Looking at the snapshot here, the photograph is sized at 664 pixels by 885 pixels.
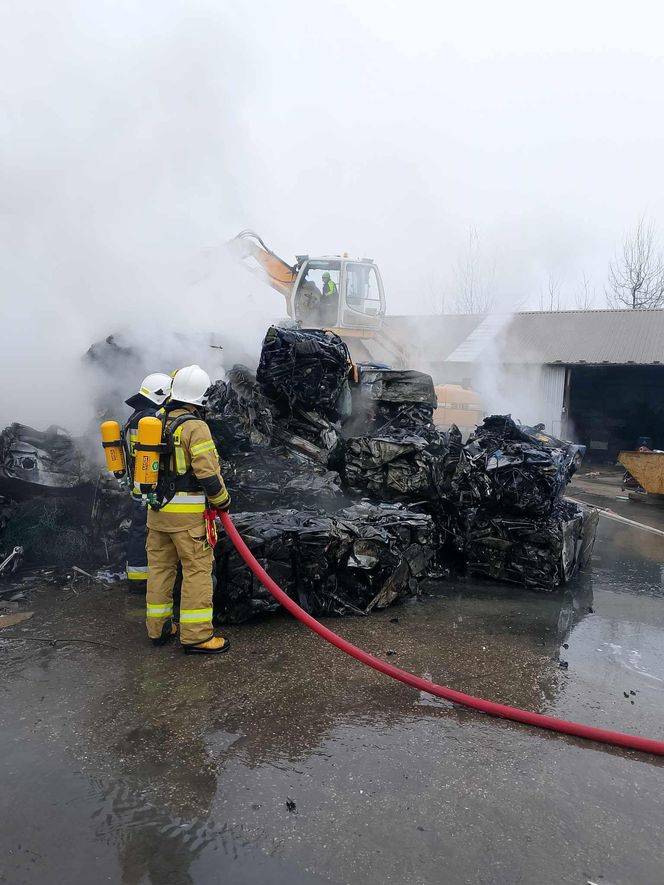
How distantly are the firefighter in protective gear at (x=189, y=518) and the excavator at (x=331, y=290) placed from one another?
674cm

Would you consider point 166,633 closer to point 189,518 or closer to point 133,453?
point 189,518

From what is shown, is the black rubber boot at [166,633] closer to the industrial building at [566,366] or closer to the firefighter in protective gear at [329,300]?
the firefighter in protective gear at [329,300]

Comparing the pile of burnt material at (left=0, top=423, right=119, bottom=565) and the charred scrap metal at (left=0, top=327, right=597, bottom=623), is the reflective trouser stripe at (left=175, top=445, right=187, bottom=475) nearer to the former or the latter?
the charred scrap metal at (left=0, top=327, right=597, bottom=623)

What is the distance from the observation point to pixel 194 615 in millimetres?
3619

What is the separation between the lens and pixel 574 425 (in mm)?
18328

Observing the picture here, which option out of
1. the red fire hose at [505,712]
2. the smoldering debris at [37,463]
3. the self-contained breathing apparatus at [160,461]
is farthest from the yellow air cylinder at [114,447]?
the smoldering debris at [37,463]

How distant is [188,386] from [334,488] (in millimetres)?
1708

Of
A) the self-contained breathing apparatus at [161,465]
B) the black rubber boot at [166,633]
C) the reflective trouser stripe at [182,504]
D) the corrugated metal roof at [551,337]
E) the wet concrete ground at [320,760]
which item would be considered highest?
the corrugated metal roof at [551,337]

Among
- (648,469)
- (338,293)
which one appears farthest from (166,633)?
(648,469)

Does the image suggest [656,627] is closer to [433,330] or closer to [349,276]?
[349,276]

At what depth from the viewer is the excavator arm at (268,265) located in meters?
10.8

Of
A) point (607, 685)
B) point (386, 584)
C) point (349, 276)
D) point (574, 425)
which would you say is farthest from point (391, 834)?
point (574, 425)

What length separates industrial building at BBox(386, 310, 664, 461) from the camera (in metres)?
16.3

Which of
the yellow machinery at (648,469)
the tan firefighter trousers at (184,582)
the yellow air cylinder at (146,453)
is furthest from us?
the yellow machinery at (648,469)
